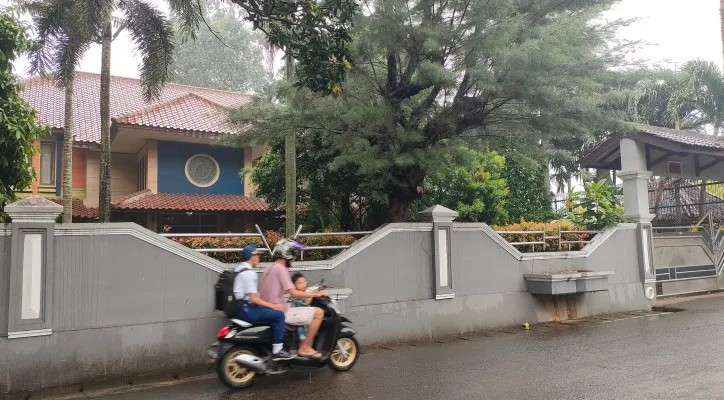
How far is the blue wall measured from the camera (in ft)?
55.7

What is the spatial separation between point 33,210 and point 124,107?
13885 millimetres

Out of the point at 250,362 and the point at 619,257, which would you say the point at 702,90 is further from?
the point at 250,362

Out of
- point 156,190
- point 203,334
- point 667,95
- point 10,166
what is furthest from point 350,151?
point 667,95

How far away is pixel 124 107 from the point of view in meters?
19.3

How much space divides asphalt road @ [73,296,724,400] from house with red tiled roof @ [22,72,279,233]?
32.9 ft

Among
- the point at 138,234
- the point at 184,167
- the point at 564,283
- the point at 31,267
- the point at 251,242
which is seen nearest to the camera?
the point at 31,267

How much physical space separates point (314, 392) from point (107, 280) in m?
3.03

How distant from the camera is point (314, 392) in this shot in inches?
239

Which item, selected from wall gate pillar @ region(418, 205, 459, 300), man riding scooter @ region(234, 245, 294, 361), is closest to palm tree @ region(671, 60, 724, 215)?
wall gate pillar @ region(418, 205, 459, 300)

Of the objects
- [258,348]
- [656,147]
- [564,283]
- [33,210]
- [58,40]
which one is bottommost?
[258,348]

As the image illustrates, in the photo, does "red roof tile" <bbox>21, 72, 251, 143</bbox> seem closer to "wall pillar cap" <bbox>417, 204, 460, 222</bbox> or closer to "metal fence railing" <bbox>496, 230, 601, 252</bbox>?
"wall pillar cap" <bbox>417, 204, 460, 222</bbox>

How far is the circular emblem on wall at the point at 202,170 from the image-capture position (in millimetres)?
17469

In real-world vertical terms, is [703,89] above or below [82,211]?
above

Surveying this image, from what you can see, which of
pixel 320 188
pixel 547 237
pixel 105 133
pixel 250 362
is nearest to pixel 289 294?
pixel 250 362
